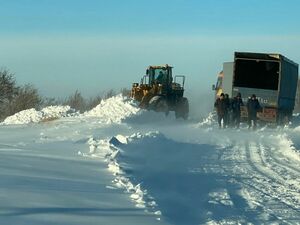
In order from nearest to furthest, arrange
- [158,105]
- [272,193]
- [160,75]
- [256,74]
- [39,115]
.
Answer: [272,193]
[256,74]
[158,105]
[160,75]
[39,115]

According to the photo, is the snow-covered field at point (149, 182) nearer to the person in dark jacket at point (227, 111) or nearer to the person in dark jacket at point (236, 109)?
the person in dark jacket at point (227, 111)

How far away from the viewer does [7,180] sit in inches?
394

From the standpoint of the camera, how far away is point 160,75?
3547 cm

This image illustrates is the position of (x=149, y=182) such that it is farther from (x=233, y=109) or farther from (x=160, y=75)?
(x=160, y=75)

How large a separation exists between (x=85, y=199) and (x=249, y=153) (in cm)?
1093

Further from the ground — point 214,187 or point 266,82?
point 266,82

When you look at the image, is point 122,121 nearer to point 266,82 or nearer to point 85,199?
point 266,82

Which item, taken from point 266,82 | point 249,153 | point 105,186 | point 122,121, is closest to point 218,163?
point 249,153

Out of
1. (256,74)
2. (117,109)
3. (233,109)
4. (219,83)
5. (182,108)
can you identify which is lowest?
(117,109)

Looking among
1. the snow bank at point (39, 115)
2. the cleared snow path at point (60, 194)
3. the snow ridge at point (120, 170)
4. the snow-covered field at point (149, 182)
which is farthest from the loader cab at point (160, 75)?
the cleared snow path at point (60, 194)

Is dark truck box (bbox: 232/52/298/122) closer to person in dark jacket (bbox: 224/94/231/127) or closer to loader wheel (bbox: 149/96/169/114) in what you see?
person in dark jacket (bbox: 224/94/231/127)

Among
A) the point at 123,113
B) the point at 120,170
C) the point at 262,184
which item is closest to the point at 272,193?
the point at 262,184

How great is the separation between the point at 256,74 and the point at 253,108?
3787mm

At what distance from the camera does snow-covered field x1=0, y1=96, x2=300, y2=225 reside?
8.56 meters
